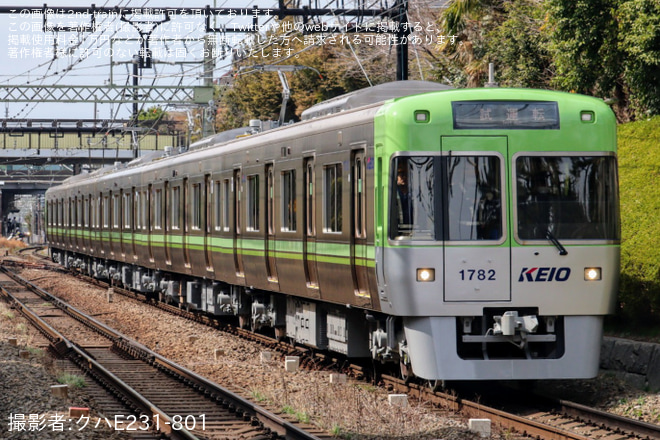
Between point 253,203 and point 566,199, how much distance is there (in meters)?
6.58

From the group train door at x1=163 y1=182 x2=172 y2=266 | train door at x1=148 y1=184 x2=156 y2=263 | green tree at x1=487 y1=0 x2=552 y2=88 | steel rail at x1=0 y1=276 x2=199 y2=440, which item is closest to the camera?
steel rail at x1=0 y1=276 x2=199 y2=440

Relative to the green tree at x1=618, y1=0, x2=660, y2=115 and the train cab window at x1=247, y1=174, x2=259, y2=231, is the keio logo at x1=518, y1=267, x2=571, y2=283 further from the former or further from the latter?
the train cab window at x1=247, y1=174, x2=259, y2=231

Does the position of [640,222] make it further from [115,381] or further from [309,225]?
[115,381]

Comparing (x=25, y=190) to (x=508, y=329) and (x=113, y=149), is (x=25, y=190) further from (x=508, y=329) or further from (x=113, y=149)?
(x=508, y=329)

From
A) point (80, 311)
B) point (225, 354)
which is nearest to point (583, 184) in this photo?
point (225, 354)

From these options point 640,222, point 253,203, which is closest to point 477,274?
point 640,222

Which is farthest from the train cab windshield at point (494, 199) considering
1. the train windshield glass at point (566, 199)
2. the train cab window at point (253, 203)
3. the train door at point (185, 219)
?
the train door at point (185, 219)

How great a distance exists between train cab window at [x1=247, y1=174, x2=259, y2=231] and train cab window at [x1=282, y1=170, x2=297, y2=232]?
142cm

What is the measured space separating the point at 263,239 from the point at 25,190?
8624 cm

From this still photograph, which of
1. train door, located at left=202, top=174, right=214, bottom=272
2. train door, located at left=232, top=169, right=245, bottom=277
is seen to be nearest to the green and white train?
train door, located at left=232, top=169, right=245, bottom=277

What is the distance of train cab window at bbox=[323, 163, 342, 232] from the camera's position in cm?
1312

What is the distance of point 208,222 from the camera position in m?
19.9

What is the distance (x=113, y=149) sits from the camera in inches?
3061

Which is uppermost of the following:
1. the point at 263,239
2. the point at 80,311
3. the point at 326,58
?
the point at 326,58
